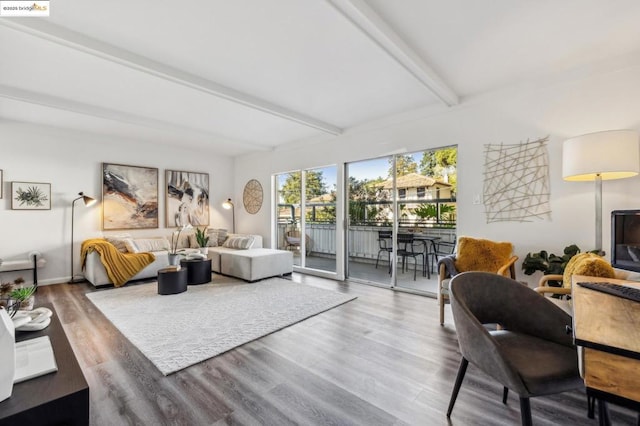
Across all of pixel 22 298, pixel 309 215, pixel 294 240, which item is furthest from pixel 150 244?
pixel 22 298

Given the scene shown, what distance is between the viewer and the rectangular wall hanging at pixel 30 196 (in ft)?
14.2

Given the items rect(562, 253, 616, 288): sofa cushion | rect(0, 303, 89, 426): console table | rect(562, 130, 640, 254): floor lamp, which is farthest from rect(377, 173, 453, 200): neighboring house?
rect(0, 303, 89, 426): console table

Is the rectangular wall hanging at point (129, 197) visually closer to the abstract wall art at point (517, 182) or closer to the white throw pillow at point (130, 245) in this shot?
the white throw pillow at point (130, 245)

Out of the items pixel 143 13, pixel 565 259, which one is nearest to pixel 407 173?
pixel 565 259

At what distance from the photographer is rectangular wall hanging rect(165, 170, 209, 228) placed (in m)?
5.89

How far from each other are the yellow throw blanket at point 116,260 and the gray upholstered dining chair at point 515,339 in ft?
15.5

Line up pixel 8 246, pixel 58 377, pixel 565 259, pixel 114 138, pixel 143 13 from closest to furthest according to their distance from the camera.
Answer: pixel 58 377
pixel 143 13
pixel 565 259
pixel 8 246
pixel 114 138

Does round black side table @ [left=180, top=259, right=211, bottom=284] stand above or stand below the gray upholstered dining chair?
below

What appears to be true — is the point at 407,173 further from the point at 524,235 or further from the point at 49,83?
the point at 49,83

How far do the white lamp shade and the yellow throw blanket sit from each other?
18.6 feet

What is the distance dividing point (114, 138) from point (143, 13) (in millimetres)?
4013

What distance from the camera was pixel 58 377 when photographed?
46.6 inches

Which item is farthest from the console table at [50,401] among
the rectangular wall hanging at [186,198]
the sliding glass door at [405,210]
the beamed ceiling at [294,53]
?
the rectangular wall hanging at [186,198]

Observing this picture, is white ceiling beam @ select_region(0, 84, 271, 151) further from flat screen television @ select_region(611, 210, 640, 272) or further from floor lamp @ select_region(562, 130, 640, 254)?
flat screen television @ select_region(611, 210, 640, 272)
